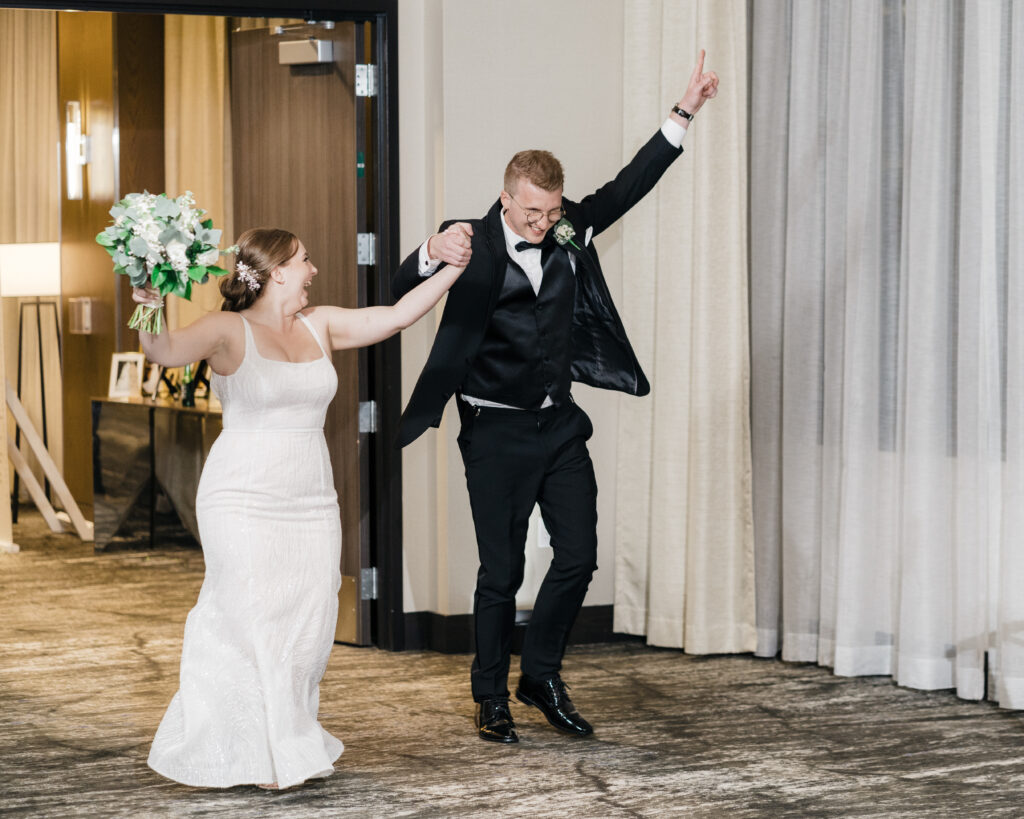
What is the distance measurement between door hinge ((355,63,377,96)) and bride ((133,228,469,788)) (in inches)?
60.5

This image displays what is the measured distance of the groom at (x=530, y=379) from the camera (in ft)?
11.8

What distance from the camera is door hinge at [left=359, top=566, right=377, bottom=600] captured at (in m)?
4.95

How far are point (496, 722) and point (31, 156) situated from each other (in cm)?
636

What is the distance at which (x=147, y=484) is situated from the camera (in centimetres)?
729

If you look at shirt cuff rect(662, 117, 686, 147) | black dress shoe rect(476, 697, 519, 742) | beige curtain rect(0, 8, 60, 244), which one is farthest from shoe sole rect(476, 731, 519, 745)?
beige curtain rect(0, 8, 60, 244)

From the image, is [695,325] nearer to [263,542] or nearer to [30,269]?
[263,542]

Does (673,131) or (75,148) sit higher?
(75,148)

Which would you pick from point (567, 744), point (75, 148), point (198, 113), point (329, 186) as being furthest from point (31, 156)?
point (567, 744)

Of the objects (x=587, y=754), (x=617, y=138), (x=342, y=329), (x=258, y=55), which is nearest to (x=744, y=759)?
(x=587, y=754)

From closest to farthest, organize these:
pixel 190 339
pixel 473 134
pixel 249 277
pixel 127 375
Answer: pixel 190 339
pixel 249 277
pixel 473 134
pixel 127 375

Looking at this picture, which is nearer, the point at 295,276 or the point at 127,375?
the point at 295,276

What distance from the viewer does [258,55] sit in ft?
16.6

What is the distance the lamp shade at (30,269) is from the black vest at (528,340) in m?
5.37

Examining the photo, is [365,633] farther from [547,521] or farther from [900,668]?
[900,668]
